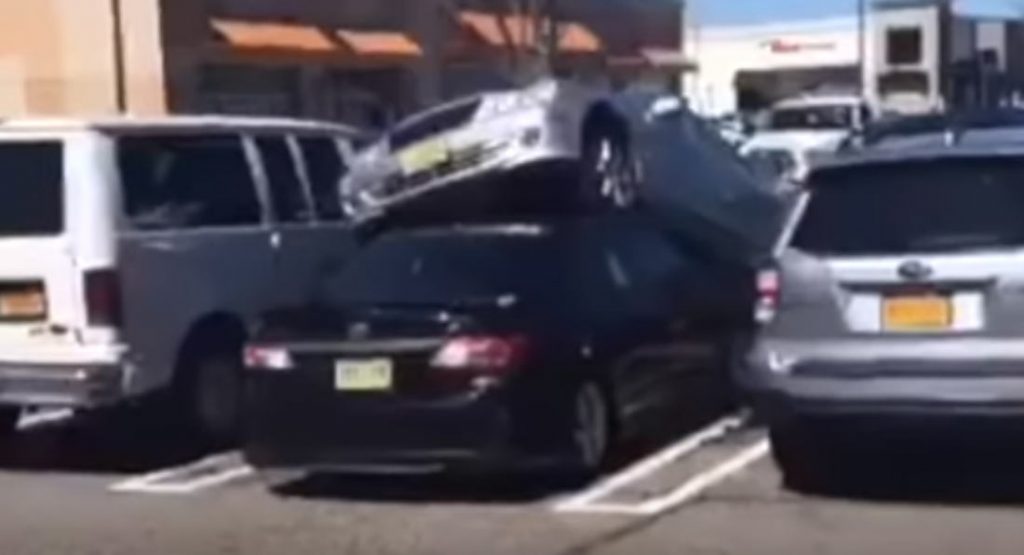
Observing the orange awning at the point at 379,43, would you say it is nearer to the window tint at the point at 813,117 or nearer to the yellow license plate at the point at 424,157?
the window tint at the point at 813,117

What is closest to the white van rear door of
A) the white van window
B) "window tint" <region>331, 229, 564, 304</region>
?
the white van window

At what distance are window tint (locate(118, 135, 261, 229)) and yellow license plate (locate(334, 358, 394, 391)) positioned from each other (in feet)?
5.98

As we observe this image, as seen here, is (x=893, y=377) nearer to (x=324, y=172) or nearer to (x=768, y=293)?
(x=768, y=293)

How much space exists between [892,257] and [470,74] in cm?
3694

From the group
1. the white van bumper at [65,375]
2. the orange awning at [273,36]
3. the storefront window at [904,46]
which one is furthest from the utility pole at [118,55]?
the storefront window at [904,46]

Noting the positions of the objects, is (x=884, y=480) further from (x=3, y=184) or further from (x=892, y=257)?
(x=3, y=184)

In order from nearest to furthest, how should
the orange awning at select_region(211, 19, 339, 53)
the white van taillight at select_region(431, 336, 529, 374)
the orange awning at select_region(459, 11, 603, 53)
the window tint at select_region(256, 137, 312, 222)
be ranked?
the white van taillight at select_region(431, 336, 529, 374) → the window tint at select_region(256, 137, 312, 222) → the orange awning at select_region(211, 19, 339, 53) → the orange awning at select_region(459, 11, 603, 53)

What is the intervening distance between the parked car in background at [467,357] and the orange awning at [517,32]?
34.1 m

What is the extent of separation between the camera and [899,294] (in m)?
10.8

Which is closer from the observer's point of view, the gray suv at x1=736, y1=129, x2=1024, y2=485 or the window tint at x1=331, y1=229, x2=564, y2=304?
the gray suv at x1=736, y1=129, x2=1024, y2=485

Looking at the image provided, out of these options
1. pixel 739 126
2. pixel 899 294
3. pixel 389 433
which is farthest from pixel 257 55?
pixel 899 294

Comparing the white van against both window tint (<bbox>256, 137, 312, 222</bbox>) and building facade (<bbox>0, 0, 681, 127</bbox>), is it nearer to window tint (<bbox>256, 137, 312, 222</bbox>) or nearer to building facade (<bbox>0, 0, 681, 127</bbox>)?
window tint (<bbox>256, 137, 312, 222</bbox>)

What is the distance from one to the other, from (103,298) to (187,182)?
1.15 metres

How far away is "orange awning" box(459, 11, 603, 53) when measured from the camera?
46875 mm
